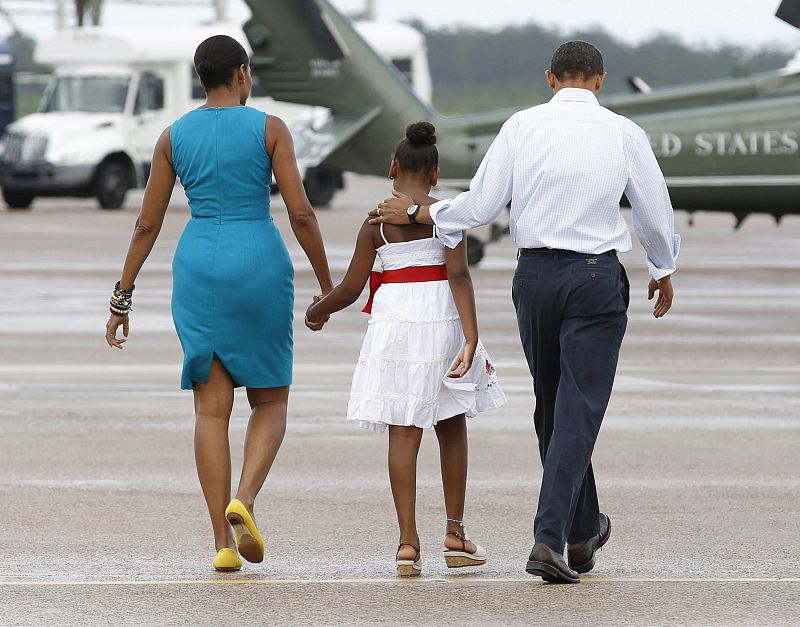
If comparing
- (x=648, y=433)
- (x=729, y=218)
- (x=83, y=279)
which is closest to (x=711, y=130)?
(x=83, y=279)

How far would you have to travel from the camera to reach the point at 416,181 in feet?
22.7

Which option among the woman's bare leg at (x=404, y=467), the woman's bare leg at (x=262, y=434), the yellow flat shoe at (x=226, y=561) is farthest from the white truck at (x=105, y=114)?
the yellow flat shoe at (x=226, y=561)

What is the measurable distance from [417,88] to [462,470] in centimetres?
3299

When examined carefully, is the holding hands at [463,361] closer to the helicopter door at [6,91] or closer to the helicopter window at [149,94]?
the helicopter window at [149,94]

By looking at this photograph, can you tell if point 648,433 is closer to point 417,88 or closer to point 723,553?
point 723,553

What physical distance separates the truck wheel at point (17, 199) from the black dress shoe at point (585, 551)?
2913cm

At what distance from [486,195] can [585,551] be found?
1.30 m

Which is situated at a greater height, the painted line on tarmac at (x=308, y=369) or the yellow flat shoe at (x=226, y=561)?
the yellow flat shoe at (x=226, y=561)

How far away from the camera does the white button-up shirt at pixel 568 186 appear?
6.63 metres

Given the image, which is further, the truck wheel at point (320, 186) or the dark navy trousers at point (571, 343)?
the truck wheel at point (320, 186)

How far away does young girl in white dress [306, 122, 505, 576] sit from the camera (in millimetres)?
6828

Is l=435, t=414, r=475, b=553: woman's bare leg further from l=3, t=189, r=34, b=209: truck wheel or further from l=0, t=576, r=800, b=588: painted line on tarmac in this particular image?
l=3, t=189, r=34, b=209: truck wheel

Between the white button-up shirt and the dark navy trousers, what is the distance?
0.09 metres

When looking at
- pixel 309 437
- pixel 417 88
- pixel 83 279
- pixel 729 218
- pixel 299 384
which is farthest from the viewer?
pixel 417 88
